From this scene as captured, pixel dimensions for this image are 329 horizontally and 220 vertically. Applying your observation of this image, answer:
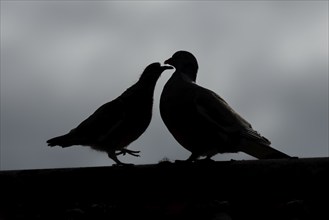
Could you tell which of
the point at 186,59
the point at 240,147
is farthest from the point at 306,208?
the point at 186,59

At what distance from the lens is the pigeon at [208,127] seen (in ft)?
18.9

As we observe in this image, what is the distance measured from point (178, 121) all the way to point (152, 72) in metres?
1.19

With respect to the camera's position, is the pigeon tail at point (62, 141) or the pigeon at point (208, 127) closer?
the pigeon at point (208, 127)

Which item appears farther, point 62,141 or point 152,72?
point 152,72

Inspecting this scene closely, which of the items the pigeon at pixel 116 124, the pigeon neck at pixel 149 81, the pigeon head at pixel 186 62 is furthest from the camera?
the pigeon head at pixel 186 62

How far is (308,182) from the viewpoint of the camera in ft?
12.7

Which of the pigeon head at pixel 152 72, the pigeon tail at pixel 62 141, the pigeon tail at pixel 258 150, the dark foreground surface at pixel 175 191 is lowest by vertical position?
Answer: the dark foreground surface at pixel 175 191

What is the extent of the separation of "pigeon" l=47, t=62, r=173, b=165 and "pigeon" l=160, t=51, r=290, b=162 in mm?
570

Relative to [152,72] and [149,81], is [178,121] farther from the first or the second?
[152,72]

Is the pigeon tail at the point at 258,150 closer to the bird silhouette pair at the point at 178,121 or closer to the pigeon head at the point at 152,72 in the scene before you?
the bird silhouette pair at the point at 178,121

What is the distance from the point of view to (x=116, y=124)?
6.55 meters

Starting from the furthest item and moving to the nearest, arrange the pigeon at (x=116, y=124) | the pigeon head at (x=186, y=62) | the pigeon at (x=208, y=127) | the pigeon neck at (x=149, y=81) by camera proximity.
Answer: the pigeon head at (x=186, y=62) < the pigeon neck at (x=149, y=81) < the pigeon at (x=116, y=124) < the pigeon at (x=208, y=127)

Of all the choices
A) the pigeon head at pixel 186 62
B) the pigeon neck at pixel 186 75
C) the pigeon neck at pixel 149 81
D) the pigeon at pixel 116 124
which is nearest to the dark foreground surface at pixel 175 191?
the pigeon at pixel 116 124

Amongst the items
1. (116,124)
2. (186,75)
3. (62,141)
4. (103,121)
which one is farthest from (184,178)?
(186,75)
